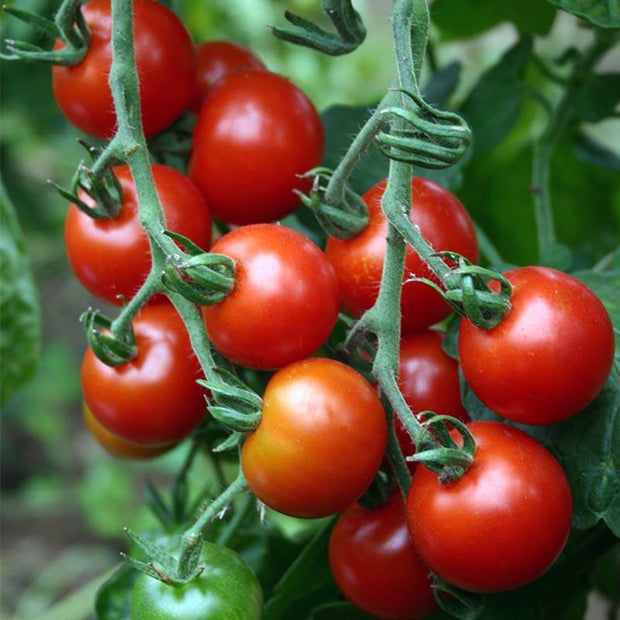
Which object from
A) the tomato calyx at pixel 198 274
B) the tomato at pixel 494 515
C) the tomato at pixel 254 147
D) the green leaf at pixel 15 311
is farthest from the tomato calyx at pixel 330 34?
the green leaf at pixel 15 311

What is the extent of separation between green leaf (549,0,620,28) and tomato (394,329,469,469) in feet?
0.80

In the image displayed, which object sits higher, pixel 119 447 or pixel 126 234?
pixel 126 234

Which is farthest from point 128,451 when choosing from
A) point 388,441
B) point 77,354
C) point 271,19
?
point 77,354

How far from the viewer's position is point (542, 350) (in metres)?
0.54

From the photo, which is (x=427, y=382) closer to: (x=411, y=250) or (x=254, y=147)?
(x=411, y=250)

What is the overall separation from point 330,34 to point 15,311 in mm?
494

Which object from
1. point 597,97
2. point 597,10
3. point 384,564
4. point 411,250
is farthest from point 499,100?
point 384,564

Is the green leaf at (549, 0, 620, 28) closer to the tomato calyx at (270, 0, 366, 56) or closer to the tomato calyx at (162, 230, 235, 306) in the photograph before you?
the tomato calyx at (270, 0, 366, 56)

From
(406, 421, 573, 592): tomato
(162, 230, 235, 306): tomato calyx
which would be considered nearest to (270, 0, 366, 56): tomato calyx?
(162, 230, 235, 306): tomato calyx

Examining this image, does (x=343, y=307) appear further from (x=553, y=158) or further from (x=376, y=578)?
(x=553, y=158)

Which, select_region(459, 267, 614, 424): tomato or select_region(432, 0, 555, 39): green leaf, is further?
select_region(432, 0, 555, 39): green leaf

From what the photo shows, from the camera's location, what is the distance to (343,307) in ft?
2.18

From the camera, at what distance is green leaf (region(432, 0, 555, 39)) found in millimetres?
896

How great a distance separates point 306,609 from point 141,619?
0.24 m
